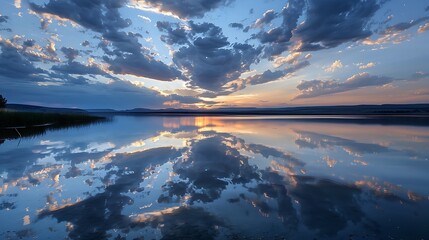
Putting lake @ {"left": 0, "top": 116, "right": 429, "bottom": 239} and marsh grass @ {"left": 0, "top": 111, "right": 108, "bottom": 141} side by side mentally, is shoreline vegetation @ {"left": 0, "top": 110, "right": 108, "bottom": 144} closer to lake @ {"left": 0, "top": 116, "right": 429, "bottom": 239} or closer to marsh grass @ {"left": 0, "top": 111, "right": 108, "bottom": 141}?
marsh grass @ {"left": 0, "top": 111, "right": 108, "bottom": 141}

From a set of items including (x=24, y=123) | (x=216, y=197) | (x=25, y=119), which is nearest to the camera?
(x=216, y=197)

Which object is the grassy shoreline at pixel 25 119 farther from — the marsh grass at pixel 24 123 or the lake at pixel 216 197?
the lake at pixel 216 197

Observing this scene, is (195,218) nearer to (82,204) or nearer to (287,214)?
(287,214)

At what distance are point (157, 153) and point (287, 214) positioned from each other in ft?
33.7

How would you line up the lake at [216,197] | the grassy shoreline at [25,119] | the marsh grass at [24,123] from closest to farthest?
the lake at [216,197] < the marsh grass at [24,123] < the grassy shoreline at [25,119]

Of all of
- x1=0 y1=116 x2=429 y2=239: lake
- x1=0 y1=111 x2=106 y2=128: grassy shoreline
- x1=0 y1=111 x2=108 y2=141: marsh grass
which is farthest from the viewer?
x1=0 y1=111 x2=106 y2=128: grassy shoreline

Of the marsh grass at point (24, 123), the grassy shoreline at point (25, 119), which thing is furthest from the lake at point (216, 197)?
the grassy shoreline at point (25, 119)

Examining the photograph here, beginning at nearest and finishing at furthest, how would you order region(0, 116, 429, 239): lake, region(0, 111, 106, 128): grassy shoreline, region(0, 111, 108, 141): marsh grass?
region(0, 116, 429, 239): lake
region(0, 111, 108, 141): marsh grass
region(0, 111, 106, 128): grassy shoreline

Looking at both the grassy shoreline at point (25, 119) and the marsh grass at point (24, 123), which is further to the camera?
the grassy shoreline at point (25, 119)

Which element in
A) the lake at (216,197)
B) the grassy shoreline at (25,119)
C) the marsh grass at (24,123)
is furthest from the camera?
the grassy shoreline at (25,119)

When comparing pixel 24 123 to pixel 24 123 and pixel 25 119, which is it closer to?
pixel 24 123

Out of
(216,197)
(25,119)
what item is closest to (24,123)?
(25,119)

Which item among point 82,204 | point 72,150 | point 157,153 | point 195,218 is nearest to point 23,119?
point 72,150

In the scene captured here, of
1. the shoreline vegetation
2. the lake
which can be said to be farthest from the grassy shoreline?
the lake
